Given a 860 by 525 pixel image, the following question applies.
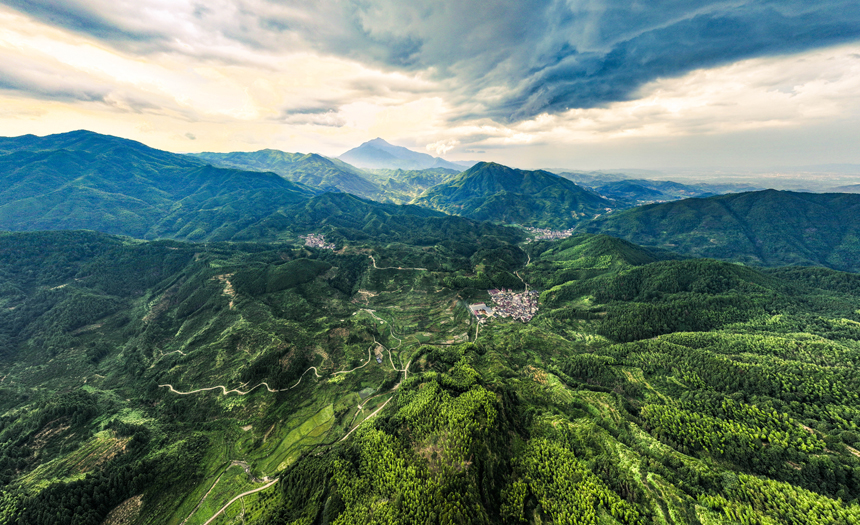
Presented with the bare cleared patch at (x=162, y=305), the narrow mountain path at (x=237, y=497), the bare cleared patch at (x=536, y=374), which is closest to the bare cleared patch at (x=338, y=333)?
the narrow mountain path at (x=237, y=497)

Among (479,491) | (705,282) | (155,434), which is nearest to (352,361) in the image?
(155,434)

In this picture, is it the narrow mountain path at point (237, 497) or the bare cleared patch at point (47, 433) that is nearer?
the narrow mountain path at point (237, 497)

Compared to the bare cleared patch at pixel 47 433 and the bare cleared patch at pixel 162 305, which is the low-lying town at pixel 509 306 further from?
the bare cleared patch at pixel 162 305

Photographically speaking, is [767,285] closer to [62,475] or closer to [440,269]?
[440,269]

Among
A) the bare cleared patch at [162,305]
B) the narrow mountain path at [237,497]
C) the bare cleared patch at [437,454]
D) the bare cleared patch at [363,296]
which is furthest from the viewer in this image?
the bare cleared patch at [363,296]

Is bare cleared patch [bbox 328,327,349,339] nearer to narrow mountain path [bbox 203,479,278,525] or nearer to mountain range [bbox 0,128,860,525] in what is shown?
mountain range [bbox 0,128,860,525]

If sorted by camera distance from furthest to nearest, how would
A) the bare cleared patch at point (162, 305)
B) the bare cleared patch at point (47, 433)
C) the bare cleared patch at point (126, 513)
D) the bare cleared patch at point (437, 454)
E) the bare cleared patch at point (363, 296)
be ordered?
the bare cleared patch at point (363, 296), the bare cleared patch at point (162, 305), the bare cleared patch at point (47, 433), the bare cleared patch at point (126, 513), the bare cleared patch at point (437, 454)

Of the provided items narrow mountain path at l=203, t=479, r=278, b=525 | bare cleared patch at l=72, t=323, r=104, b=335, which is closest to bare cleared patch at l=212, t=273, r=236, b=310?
bare cleared patch at l=72, t=323, r=104, b=335
